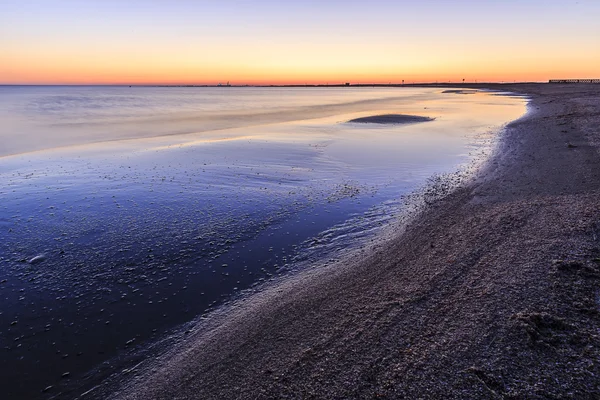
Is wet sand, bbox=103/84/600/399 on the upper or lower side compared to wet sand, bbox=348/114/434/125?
lower

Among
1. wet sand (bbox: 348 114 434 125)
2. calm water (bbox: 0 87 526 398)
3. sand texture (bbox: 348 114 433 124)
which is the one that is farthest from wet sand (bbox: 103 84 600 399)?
sand texture (bbox: 348 114 433 124)

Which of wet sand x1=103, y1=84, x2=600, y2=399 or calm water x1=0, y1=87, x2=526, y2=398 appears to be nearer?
wet sand x1=103, y1=84, x2=600, y2=399

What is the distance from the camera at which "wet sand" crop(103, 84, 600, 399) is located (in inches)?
174

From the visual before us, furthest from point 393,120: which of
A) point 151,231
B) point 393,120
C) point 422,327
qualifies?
point 422,327

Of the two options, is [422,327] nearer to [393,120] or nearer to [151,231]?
[151,231]

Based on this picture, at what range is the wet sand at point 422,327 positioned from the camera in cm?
442

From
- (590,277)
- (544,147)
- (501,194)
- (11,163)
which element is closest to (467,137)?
(544,147)

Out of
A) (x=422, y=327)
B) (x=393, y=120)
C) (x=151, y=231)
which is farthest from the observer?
(x=393, y=120)

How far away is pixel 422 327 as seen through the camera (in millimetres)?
5461

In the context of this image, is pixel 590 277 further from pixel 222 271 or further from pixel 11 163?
pixel 11 163

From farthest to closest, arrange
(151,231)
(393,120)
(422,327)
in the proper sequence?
(393,120) < (151,231) < (422,327)

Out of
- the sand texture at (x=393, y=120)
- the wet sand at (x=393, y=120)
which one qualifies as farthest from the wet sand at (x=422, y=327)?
the sand texture at (x=393, y=120)

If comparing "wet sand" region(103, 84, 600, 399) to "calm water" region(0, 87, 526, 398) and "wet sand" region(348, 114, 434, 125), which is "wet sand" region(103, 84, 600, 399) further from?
"wet sand" region(348, 114, 434, 125)

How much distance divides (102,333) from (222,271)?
281 centimetres
